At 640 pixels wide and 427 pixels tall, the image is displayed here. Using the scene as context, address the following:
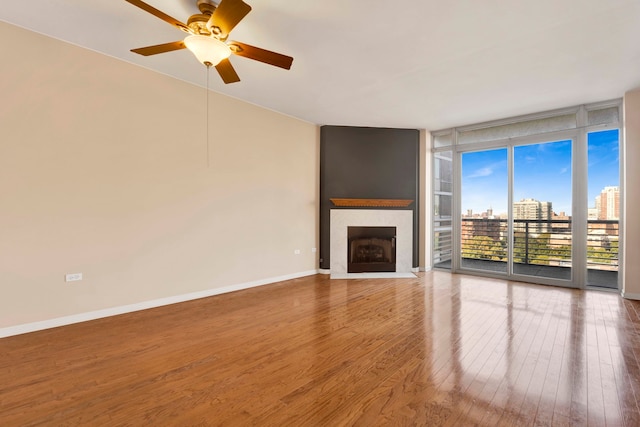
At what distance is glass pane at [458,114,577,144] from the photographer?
16.7 feet

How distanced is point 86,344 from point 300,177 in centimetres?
399

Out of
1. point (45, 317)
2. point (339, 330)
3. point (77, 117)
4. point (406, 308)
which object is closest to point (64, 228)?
point (45, 317)

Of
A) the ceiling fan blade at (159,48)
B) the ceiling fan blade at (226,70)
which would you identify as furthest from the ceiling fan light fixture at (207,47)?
the ceiling fan blade at (226,70)

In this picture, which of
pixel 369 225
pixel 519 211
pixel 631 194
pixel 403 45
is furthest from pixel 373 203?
pixel 631 194

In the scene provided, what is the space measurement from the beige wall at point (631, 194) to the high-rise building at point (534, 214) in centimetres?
99

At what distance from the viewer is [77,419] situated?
178 cm

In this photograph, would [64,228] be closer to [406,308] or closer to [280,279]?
[280,279]

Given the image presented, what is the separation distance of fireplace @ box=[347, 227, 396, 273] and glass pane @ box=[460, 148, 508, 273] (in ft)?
4.81

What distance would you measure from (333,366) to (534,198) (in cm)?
500

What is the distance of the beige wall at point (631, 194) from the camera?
14.0 ft

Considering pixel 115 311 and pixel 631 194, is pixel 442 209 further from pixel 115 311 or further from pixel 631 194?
pixel 115 311

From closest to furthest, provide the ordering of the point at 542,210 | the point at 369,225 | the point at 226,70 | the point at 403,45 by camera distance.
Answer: the point at 226,70 < the point at 403,45 < the point at 542,210 < the point at 369,225

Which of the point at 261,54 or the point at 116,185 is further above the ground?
the point at 261,54

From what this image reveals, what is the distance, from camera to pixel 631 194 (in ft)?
14.1
